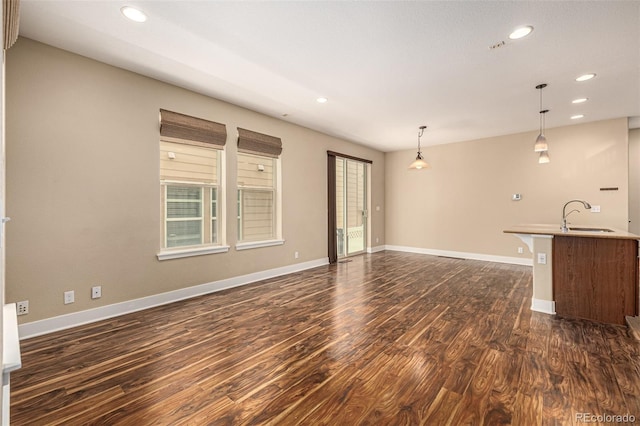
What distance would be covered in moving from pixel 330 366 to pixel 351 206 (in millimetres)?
5404

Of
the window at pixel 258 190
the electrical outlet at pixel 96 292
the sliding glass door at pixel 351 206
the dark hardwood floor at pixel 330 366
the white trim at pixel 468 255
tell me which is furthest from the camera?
the sliding glass door at pixel 351 206

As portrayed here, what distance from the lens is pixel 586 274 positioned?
11.0ft

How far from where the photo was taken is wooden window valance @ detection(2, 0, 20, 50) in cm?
168

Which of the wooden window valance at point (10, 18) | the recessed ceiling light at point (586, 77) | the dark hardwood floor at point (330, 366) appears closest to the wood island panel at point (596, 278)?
the dark hardwood floor at point (330, 366)

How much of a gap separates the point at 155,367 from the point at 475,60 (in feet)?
14.0

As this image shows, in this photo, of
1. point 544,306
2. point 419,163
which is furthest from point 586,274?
point 419,163

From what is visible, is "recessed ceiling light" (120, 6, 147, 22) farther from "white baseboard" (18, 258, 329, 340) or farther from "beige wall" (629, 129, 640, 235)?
"beige wall" (629, 129, 640, 235)

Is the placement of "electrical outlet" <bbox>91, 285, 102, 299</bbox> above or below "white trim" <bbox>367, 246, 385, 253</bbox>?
above

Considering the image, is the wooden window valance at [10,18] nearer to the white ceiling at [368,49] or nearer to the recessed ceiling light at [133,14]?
the white ceiling at [368,49]

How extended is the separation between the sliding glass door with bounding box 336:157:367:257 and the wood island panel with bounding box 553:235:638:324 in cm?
428

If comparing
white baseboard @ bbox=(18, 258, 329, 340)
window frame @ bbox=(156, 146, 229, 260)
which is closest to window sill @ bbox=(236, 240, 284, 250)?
window frame @ bbox=(156, 146, 229, 260)

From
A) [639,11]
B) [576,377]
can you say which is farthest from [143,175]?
[639,11]

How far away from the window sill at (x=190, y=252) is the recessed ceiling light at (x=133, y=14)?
2.55 m

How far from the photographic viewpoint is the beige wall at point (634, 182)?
20.2ft
